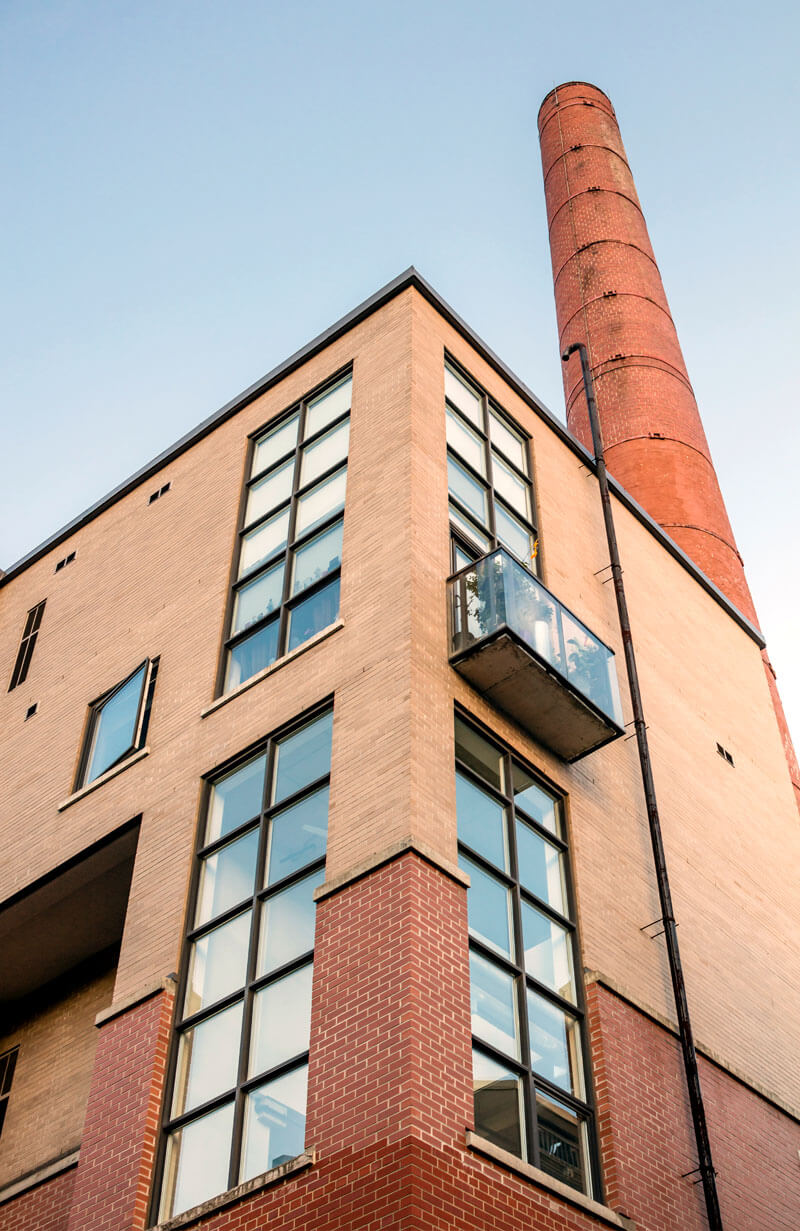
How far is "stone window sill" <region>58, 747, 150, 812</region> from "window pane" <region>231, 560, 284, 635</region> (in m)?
1.90

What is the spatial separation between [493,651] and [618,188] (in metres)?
30.9

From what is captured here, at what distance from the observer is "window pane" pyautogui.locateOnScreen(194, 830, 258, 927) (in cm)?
1346

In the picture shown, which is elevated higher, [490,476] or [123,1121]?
[490,476]

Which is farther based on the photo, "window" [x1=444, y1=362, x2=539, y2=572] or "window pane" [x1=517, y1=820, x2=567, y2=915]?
"window" [x1=444, y1=362, x2=539, y2=572]

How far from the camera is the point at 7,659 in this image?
2086 cm

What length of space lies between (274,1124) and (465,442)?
9.40m

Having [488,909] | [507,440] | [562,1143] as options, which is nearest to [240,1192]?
[562,1143]

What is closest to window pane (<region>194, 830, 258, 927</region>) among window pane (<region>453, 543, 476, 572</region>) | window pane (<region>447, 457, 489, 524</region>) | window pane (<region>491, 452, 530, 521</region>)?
window pane (<region>453, 543, 476, 572</region>)

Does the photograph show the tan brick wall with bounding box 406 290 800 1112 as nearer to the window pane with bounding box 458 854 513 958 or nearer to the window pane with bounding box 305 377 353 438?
the window pane with bounding box 458 854 513 958

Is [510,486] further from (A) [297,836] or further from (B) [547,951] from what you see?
(B) [547,951]

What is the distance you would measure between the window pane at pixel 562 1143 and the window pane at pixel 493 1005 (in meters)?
0.58

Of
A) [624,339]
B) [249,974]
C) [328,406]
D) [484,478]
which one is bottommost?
[249,974]

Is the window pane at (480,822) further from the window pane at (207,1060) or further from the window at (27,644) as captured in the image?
the window at (27,644)

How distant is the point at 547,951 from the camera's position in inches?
519
